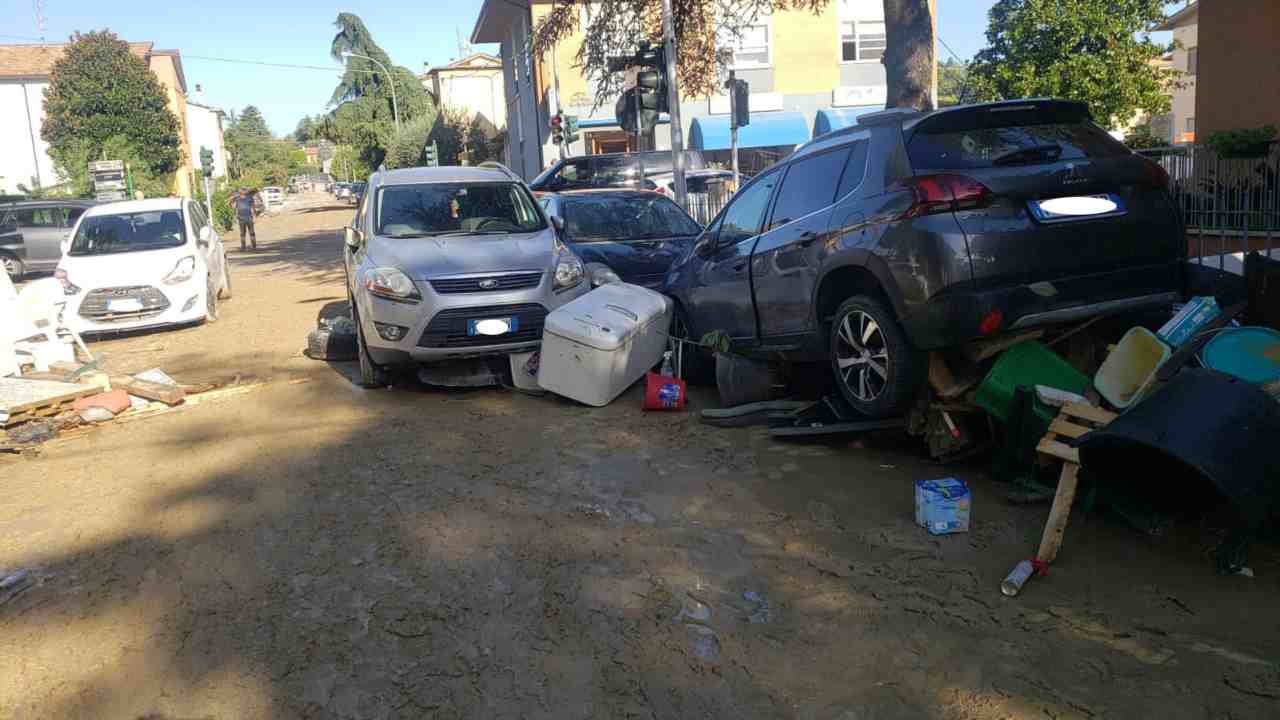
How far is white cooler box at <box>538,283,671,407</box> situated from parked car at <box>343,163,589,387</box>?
0.57m

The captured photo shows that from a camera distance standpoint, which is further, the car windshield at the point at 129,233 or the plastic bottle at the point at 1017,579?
the car windshield at the point at 129,233

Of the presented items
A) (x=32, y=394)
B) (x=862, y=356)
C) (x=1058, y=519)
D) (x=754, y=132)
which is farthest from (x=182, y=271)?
(x=754, y=132)

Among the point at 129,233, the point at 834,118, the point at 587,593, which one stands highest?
the point at 834,118

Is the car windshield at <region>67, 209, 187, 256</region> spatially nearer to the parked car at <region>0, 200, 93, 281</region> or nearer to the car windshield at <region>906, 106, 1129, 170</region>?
the parked car at <region>0, 200, 93, 281</region>

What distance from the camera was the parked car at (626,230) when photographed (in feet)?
37.2

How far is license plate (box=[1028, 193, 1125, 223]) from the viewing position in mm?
5832

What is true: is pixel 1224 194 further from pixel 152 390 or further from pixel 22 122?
pixel 22 122

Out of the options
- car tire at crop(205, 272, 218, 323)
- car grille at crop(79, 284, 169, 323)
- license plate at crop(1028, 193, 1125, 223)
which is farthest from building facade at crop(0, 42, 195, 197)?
license plate at crop(1028, 193, 1125, 223)

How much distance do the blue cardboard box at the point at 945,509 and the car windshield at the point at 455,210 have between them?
5691 millimetres

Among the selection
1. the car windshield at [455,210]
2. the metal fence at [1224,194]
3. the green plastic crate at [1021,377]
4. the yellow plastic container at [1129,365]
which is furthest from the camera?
the metal fence at [1224,194]

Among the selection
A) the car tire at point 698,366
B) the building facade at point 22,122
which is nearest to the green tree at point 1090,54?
the car tire at point 698,366

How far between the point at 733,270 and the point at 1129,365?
131 inches

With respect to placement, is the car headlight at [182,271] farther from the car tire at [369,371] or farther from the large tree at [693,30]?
the large tree at [693,30]

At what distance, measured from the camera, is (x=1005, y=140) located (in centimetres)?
611
